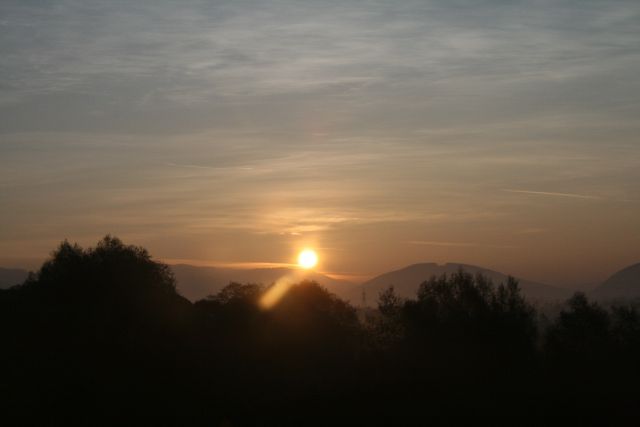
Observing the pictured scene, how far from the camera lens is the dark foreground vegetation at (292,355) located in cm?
5159

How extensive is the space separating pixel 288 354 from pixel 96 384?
1108 inches

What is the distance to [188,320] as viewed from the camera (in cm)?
8238

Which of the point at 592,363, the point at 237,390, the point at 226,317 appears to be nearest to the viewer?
the point at 237,390

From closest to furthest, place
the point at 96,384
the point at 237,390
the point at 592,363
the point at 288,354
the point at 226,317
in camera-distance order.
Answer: the point at 96,384 < the point at 237,390 < the point at 592,363 < the point at 288,354 < the point at 226,317

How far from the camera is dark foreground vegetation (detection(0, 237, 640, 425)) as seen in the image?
51594 millimetres

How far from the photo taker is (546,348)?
81.2m

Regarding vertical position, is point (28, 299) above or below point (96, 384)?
above

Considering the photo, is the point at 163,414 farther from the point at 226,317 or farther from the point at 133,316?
the point at 226,317

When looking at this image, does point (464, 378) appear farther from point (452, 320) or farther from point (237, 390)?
point (237, 390)

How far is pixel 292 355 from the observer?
7931 cm

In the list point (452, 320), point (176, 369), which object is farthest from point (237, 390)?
point (452, 320)

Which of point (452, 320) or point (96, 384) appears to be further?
point (452, 320)

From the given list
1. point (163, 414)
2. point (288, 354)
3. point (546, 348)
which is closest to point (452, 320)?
point (546, 348)

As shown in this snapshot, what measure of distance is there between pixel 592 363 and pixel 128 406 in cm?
4435
